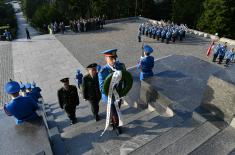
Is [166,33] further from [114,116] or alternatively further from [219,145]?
[219,145]

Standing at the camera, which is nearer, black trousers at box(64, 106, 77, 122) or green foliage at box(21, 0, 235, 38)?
black trousers at box(64, 106, 77, 122)

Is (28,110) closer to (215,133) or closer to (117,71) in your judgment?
(117,71)

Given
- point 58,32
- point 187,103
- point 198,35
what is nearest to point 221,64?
point 198,35

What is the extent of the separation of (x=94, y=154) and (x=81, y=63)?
10612 mm

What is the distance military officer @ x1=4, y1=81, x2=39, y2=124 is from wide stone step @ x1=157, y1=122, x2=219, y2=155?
3002mm

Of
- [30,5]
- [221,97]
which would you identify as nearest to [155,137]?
[221,97]

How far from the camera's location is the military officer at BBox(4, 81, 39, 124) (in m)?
4.35

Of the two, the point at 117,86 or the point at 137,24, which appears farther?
the point at 137,24

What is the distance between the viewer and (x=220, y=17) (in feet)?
90.2

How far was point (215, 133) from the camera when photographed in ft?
12.1

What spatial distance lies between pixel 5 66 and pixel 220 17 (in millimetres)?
25825

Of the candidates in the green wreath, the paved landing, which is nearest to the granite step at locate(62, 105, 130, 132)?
the green wreath

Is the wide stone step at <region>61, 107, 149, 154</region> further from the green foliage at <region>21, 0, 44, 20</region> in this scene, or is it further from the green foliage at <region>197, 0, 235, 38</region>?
the green foliage at <region>21, 0, 44, 20</region>

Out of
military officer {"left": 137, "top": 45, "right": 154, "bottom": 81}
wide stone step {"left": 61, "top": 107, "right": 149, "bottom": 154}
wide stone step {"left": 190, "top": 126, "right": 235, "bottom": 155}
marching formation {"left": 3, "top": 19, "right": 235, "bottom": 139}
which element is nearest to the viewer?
wide stone step {"left": 190, "top": 126, "right": 235, "bottom": 155}
